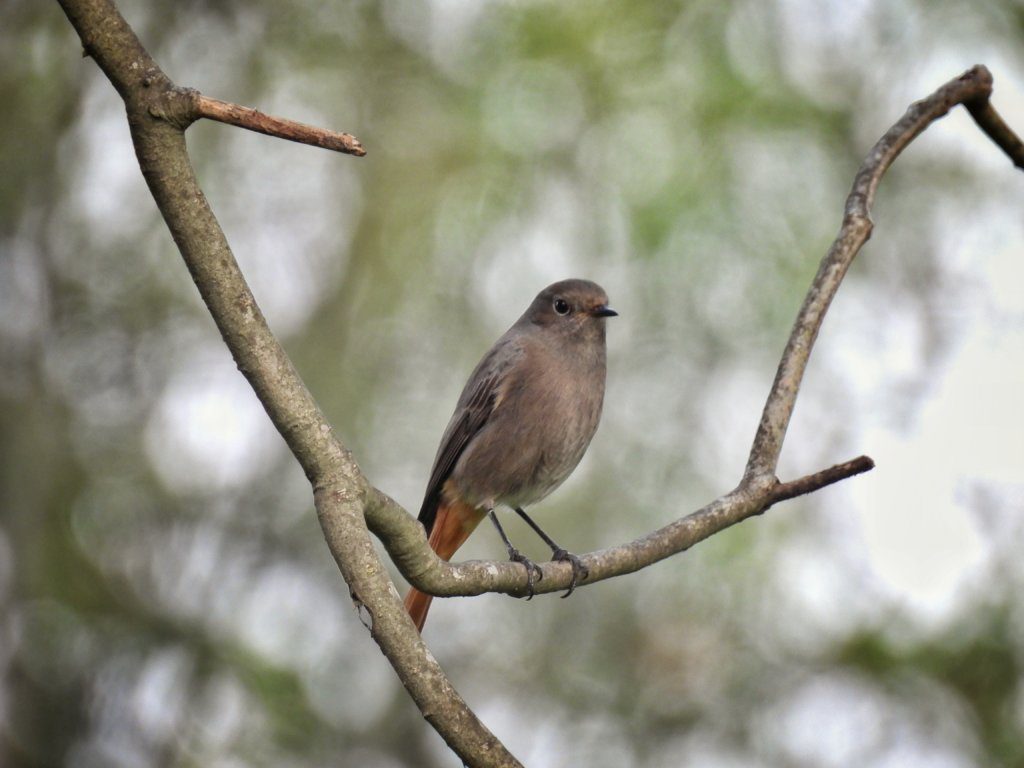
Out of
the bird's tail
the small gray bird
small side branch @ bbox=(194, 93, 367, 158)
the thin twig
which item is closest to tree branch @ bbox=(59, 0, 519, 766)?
small side branch @ bbox=(194, 93, 367, 158)

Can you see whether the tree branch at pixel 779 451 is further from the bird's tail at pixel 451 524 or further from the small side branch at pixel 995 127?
the bird's tail at pixel 451 524

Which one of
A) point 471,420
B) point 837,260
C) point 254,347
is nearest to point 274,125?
point 254,347

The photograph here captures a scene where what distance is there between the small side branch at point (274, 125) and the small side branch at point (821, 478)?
1548 millimetres

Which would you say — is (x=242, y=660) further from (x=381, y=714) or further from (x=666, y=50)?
(x=666, y=50)

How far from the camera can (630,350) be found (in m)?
10.6

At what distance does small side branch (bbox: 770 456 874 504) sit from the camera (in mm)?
3211

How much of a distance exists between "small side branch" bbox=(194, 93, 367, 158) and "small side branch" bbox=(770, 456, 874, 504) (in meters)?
1.55

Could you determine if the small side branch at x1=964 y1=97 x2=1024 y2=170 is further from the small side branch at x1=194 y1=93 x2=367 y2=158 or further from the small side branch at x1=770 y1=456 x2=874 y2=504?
the small side branch at x1=194 y1=93 x2=367 y2=158

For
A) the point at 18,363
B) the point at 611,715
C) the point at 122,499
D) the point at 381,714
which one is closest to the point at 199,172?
the point at 18,363

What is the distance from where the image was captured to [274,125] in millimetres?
2518

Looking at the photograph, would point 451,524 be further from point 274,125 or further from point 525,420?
point 274,125

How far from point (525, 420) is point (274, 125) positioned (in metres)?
3.26

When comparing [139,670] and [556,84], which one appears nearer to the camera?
[139,670]

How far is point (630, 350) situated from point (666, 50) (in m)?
2.91
